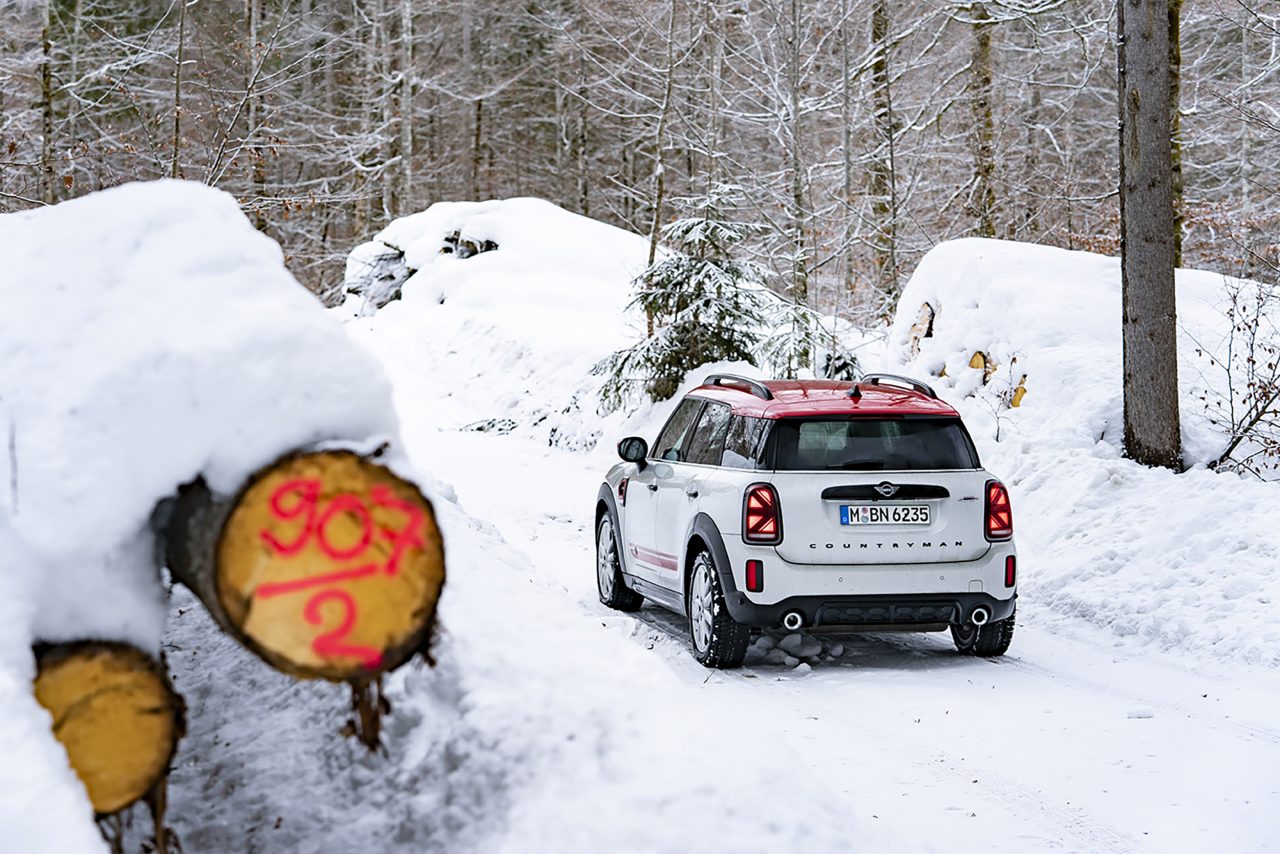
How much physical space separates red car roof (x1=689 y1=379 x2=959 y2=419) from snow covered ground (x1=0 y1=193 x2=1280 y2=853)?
1565 millimetres

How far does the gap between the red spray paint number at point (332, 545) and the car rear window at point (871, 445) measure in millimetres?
4815

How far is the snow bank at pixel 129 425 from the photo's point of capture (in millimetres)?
2885

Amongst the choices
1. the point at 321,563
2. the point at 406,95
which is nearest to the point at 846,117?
the point at 321,563

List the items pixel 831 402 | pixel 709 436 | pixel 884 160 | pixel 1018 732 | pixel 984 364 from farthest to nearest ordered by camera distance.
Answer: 1. pixel 884 160
2. pixel 984 364
3. pixel 709 436
4. pixel 831 402
5. pixel 1018 732

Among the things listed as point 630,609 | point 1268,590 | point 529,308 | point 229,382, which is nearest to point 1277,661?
point 1268,590

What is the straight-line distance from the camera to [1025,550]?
34.0 feet

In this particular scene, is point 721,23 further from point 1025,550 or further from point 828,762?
point 828,762

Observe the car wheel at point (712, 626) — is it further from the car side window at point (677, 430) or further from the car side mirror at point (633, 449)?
the car side mirror at point (633, 449)

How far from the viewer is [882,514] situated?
7.36 metres

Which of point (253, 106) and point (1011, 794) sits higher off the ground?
point (253, 106)

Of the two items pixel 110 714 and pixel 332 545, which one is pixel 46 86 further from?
pixel 332 545

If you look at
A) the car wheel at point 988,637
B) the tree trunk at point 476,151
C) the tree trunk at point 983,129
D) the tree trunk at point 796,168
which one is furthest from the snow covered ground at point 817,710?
the tree trunk at point 476,151

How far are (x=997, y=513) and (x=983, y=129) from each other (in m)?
14.1

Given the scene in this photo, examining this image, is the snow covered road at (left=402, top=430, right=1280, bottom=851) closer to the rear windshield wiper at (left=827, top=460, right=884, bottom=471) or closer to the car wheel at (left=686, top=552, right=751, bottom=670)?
the car wheel at (left=686, top=552, right=751, bottom=670)
